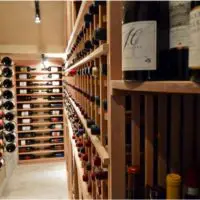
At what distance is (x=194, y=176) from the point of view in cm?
68

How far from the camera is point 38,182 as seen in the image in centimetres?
466

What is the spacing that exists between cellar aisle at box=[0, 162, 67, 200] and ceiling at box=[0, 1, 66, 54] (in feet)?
7.73

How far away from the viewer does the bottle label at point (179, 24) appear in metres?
0.55

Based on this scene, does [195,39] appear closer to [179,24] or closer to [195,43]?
[195,43]

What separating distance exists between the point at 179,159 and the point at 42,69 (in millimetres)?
5229

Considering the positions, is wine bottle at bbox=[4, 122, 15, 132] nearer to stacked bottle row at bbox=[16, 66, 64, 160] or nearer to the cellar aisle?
the cellar aisle

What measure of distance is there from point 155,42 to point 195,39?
0.12 metres

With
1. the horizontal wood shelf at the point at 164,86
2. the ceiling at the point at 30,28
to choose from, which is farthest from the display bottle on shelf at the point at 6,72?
the horizontal wood shelf at the point at 164,86

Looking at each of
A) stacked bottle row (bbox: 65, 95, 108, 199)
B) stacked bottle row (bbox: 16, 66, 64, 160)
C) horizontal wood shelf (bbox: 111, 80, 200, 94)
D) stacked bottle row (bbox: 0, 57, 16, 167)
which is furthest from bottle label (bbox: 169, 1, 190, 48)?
stacked bottle row (bbox: 16, 66, 64, 160)

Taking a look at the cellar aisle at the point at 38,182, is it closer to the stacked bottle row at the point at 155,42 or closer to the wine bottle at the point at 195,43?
the stacked bottle row at the point at 155,42

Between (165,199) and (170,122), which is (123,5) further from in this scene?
(165,199)

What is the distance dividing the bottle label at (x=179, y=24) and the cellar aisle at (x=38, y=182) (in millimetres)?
3977

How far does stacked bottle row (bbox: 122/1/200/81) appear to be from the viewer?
56 cm

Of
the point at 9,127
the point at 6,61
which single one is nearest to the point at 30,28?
the point at 6,61
